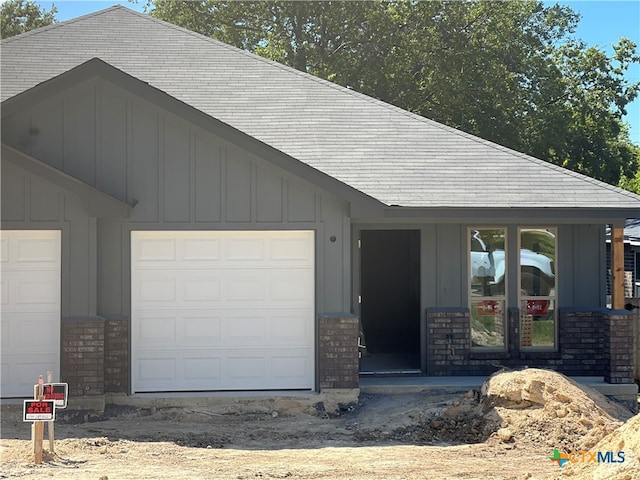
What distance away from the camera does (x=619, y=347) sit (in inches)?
508

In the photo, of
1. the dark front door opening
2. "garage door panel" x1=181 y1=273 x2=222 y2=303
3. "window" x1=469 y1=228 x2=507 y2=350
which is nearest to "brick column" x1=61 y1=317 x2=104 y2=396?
"garage door panel" x1=181 y1=273 x2=222 y2=303

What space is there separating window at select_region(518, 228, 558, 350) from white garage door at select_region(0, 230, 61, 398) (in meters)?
7.21

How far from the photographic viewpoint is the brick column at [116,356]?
38.4 feet

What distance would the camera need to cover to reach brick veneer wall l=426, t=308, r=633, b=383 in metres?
12.9

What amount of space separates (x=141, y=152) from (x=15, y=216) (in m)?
1.89

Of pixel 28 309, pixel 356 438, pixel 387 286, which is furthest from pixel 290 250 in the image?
pixel 387 286

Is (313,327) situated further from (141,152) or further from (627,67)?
(627,67)

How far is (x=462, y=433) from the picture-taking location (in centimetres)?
1063

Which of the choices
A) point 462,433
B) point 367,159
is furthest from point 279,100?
point 462,433

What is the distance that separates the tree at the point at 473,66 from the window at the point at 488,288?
47.2ft

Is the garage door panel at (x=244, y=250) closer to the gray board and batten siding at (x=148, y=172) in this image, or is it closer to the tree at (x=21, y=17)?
the gray board and batten siding at (x=148, y=172)

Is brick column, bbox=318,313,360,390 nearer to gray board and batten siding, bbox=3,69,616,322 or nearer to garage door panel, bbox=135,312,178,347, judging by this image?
gray board and batten siding, bbox=3,69,616,322

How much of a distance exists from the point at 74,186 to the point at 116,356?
243 cm

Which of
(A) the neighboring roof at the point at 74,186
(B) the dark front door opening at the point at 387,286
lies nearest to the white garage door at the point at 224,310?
(A) the neighboring roof at the point at 74,186
